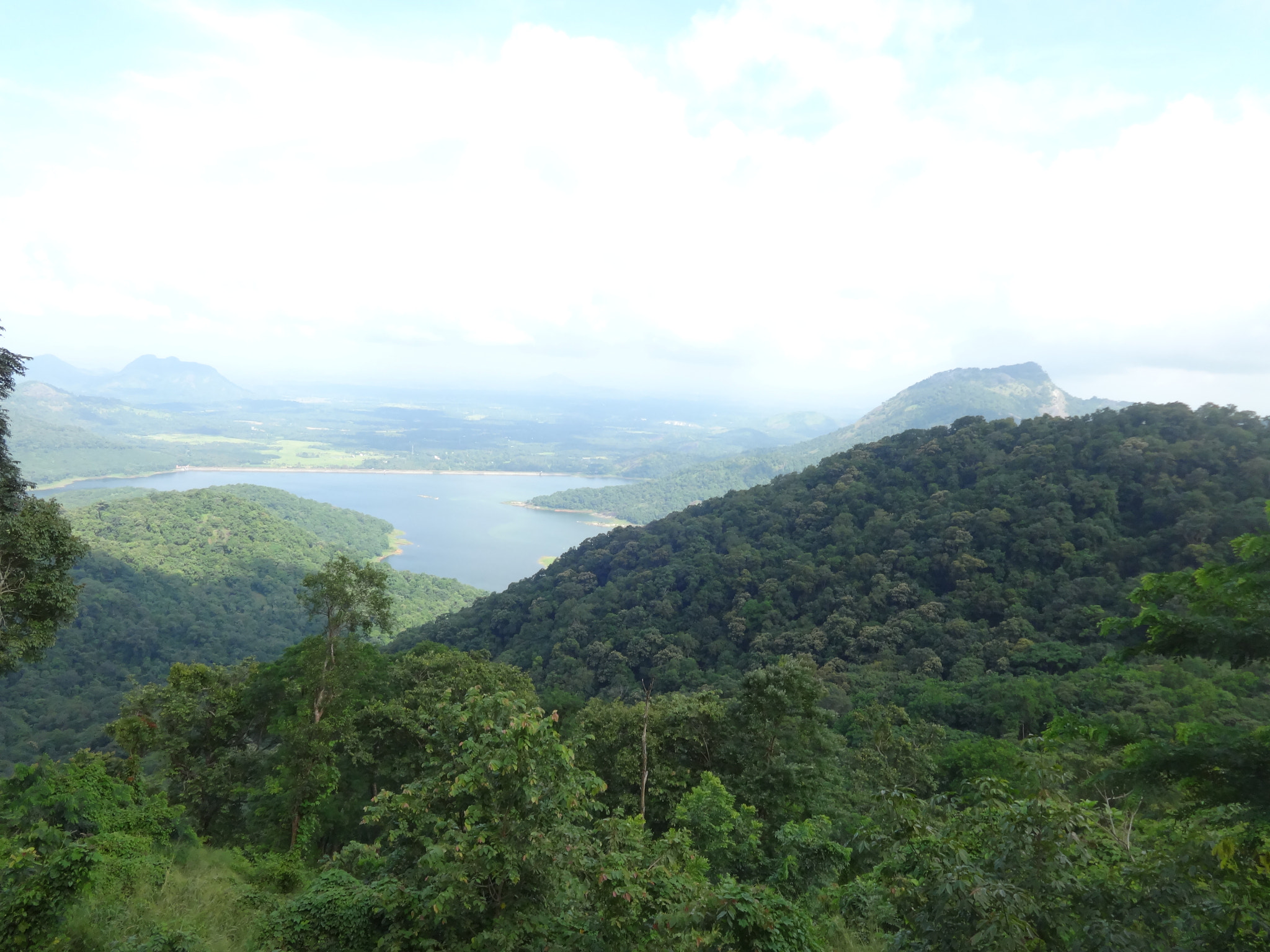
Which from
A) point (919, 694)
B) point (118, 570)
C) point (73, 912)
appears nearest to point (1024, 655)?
point (919, 694)

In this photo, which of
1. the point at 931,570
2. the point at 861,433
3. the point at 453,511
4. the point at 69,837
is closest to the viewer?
the point at 69,837

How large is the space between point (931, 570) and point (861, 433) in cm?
14035

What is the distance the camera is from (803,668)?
13.0m

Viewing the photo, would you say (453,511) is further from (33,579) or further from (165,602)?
(33,579)

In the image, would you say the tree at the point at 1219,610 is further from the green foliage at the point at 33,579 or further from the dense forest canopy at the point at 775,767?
the green foliage at the point at 33,579

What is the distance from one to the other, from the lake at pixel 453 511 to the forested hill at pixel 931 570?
4646 cm

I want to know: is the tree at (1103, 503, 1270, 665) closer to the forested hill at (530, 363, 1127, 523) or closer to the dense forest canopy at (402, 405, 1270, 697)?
the dense forest canopy at (402, 405, 1270, 697)

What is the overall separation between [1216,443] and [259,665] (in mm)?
49147

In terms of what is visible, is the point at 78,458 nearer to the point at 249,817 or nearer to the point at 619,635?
the point at 619,635

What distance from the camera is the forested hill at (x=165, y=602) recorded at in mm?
41656

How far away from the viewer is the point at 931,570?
3550 cm

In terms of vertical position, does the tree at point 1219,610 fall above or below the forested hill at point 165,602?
above

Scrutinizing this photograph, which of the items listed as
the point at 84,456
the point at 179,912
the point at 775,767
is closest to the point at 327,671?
the point at 179,912

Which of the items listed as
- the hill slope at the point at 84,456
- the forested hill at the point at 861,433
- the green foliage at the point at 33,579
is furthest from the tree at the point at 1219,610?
the hill slope at the point at 84,456
